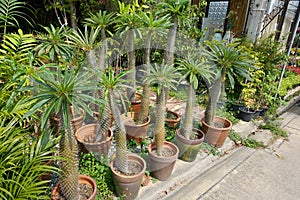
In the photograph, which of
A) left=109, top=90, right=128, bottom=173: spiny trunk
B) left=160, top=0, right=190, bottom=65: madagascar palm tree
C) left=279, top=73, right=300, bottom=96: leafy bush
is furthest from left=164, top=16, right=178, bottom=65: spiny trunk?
left=279, top=73, right=300, bottom=96: leafy bush

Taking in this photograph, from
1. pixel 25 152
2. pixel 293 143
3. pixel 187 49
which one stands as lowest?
pixel 293 143

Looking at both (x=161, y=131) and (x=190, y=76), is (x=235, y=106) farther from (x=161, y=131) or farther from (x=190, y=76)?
(x=161, y=131)

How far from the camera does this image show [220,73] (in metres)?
2.44

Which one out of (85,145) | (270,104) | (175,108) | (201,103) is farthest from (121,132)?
(270,104)

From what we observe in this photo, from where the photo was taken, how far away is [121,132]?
174 centimetres

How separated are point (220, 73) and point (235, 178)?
1245mm

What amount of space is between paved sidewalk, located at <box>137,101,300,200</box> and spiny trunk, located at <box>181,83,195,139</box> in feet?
1.24

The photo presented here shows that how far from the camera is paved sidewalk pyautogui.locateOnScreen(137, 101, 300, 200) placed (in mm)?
2111

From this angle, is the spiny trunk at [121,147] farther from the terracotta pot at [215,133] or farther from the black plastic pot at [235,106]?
the black plastic pot at [235,106]

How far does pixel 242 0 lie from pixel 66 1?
409 cm

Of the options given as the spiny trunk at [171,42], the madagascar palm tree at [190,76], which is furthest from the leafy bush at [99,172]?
the spiny trunk at [171,42]

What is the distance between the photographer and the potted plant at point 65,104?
1.15 m

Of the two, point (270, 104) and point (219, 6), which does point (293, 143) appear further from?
point (219, 6)

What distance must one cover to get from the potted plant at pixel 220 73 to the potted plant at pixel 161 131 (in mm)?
697
